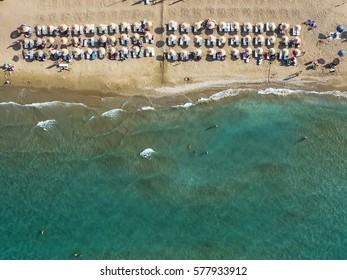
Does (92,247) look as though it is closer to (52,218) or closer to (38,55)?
(52,218)

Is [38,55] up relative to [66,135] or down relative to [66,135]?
up

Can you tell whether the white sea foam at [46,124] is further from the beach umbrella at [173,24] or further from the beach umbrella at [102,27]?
the beach umbrella at [173,24]

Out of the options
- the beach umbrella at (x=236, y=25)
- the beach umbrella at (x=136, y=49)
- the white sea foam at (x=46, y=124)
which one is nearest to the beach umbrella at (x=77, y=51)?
the beach umbrella at (x=136, y=49)

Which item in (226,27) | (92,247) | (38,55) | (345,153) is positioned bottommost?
(92,247)

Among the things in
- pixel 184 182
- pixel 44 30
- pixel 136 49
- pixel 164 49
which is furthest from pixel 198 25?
pixel 184 182

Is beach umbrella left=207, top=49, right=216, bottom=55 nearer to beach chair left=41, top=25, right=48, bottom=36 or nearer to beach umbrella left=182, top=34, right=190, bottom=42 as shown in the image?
beach umbrella left=182, top=34, right=190, bottom=42

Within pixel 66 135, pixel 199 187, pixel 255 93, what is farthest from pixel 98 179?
pixel 255 93

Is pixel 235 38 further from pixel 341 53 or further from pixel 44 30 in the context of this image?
pixel 44 30
